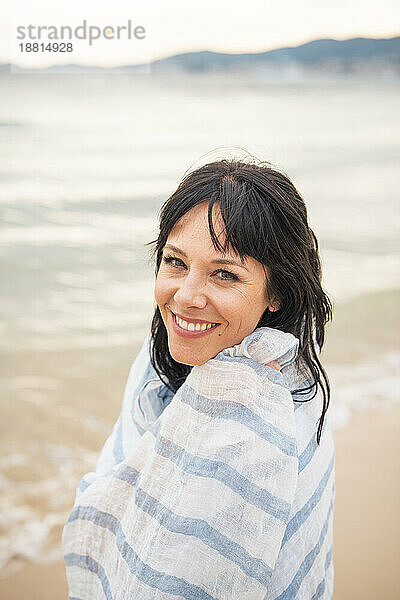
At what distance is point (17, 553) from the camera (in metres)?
2.17

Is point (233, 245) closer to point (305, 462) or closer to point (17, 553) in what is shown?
point (305, 462)

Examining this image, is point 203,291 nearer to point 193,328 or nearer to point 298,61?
point 193,328

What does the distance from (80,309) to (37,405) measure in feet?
2.14

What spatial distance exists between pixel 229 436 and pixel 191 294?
0.22 meters

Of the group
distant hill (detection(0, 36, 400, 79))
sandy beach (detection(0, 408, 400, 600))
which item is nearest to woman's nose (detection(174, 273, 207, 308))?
sandy beach (detection(0, 408, 400, 600))

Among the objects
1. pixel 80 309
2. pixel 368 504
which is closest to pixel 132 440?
pixel 368 504

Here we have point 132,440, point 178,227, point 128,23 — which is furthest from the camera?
point 128,23

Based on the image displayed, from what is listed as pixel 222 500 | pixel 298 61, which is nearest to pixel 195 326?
pixel 222 500

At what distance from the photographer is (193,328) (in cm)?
108

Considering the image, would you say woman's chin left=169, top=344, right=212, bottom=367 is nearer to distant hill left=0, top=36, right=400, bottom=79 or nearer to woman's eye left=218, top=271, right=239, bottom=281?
woman's eye left=218, top=271, right=239, bottom=281

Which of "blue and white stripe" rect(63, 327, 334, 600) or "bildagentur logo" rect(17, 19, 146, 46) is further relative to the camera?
"bildagentur logo" rect(17, 19, 146, 46)

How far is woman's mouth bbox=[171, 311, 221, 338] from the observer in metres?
1.08

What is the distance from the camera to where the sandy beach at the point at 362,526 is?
2051 mm

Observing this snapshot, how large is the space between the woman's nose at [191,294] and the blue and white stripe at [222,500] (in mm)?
98
